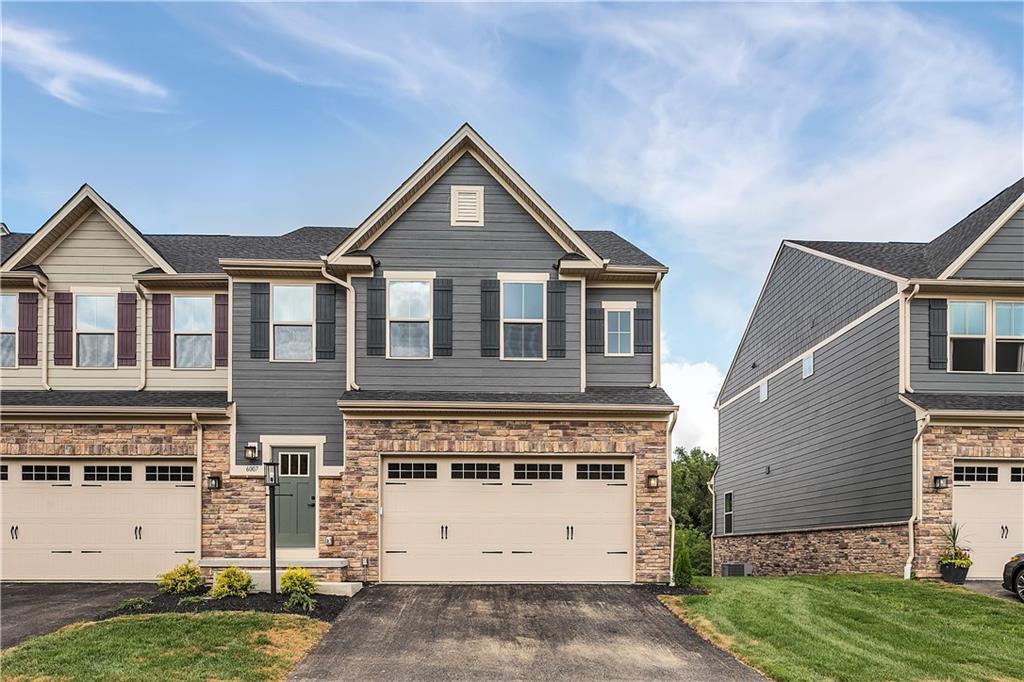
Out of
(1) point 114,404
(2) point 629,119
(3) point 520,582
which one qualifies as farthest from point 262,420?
(2) point 629,119

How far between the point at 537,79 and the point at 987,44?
967 cm

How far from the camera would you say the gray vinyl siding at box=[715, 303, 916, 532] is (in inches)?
706

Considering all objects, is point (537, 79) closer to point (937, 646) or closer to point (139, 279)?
point (139, 279)

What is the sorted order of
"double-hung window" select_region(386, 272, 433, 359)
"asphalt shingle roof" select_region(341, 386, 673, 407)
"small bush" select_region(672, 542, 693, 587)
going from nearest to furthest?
"small bush" select_region(672, 542, 693, 587) → "asphalt shingle roof" select_region(341, 386, 673, 407) → "double-hung window" select_region(386, 272, 433, 359)

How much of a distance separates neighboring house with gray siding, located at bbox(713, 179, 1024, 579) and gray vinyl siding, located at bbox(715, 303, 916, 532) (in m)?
0.05

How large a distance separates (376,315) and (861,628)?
1014 cm

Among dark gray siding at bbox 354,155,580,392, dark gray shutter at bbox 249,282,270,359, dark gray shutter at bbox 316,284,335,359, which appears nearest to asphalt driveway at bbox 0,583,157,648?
dark gray shutter at bbox 249,282,270,359

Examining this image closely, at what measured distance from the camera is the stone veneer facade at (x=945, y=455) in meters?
16.5

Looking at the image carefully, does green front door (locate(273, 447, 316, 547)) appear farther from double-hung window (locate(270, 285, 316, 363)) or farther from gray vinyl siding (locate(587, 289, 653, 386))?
gray vinyl siding (locate(587, 289, 653, 386))

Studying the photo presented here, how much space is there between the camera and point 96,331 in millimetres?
17562

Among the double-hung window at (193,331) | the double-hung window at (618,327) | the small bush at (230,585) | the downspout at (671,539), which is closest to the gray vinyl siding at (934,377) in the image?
the downspout at (671,539)

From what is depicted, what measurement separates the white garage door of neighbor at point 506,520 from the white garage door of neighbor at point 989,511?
22.2 feet

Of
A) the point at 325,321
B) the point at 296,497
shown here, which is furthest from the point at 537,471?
the point at 325,321

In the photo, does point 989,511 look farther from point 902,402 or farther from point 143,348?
point 143,348
